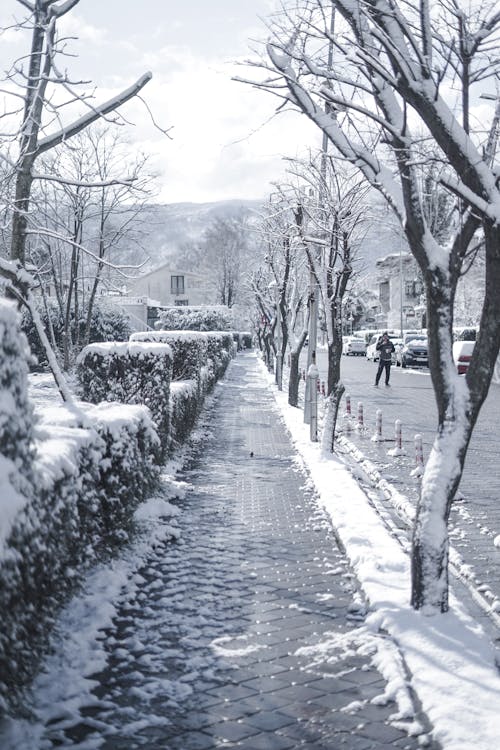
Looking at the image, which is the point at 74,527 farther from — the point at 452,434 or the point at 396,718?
the point at 452,434

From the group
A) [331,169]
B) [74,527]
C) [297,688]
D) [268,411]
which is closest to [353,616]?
[297,688]

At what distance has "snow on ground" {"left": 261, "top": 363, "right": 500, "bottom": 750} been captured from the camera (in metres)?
3.99

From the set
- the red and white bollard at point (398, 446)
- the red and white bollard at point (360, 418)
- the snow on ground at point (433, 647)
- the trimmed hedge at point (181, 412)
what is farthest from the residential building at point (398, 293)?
the snow on ground at point (433, 647)

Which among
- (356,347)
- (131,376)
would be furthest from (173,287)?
(131,376)

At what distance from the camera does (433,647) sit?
16.3ft

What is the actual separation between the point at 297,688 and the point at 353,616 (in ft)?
4.41

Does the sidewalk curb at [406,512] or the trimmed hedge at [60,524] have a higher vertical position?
the trimmed hedge at [60,524]

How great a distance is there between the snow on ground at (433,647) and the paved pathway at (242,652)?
16 cm

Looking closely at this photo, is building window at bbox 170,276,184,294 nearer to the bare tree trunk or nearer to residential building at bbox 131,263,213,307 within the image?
residential building at bbox 131,263,213,307

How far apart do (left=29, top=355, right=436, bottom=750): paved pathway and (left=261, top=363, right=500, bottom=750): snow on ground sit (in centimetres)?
16

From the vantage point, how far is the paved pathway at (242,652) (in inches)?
156

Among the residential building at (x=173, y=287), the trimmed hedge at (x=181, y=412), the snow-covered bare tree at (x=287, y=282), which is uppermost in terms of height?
the residential building at (x=173, y=287)

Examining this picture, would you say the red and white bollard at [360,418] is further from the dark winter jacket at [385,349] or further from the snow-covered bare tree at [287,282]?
the dark winter jacket at [385,349]

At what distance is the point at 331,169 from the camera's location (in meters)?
14.8
